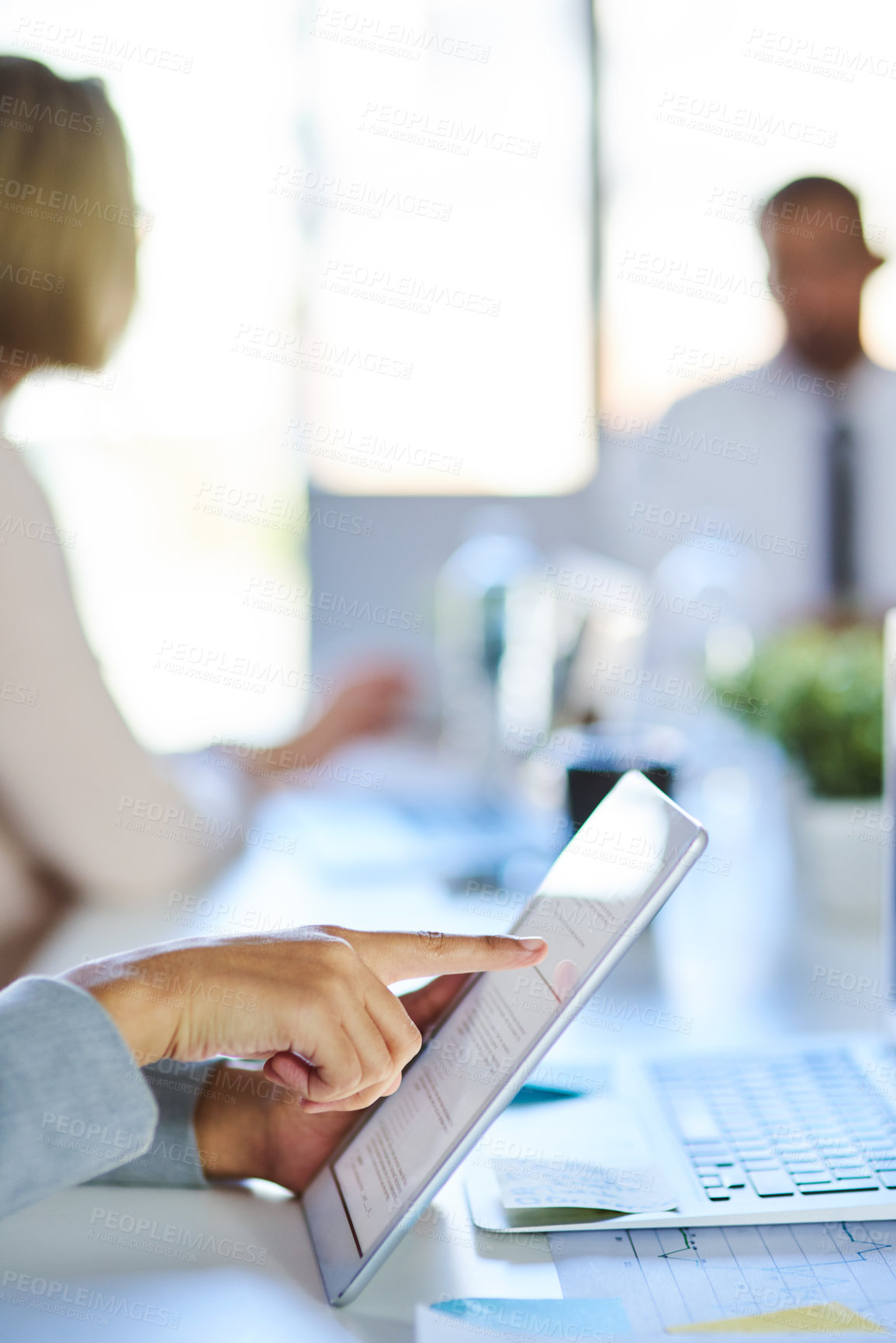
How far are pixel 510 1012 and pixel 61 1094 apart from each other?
0.20 metres

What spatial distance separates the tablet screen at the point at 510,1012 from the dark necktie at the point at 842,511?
2.38 meters

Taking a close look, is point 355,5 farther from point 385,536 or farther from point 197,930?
point 197,930

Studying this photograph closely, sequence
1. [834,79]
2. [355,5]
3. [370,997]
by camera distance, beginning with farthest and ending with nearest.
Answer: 1. [355,5]
2. [834,79]
3. [370,997]

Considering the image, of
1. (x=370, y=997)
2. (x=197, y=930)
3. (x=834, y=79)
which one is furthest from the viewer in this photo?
(x=834, y=79)

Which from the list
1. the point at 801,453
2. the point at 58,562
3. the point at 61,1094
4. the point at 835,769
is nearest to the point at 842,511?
the point at 801,453

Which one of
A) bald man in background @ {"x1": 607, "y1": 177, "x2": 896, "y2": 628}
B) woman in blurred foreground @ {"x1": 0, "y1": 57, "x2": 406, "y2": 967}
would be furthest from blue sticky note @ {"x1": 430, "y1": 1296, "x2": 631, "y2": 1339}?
bald man in background @ {"x1": 607, "y1": 177, "x2": 896, "y2": 628}

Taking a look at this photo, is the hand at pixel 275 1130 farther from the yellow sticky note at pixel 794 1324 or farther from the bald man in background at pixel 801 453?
the bald man in background at pixel 801 453

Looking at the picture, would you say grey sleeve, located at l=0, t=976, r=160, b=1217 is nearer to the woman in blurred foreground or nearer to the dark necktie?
the woman in blurred foreground

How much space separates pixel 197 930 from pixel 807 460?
2.32 metres

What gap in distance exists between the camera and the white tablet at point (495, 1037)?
0.48 meters

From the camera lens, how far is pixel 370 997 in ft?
1.58

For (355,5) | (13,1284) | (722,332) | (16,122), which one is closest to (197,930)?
(13,1284)

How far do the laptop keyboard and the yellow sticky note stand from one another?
0.29ft

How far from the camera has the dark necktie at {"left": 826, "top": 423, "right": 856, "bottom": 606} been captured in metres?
2.76
